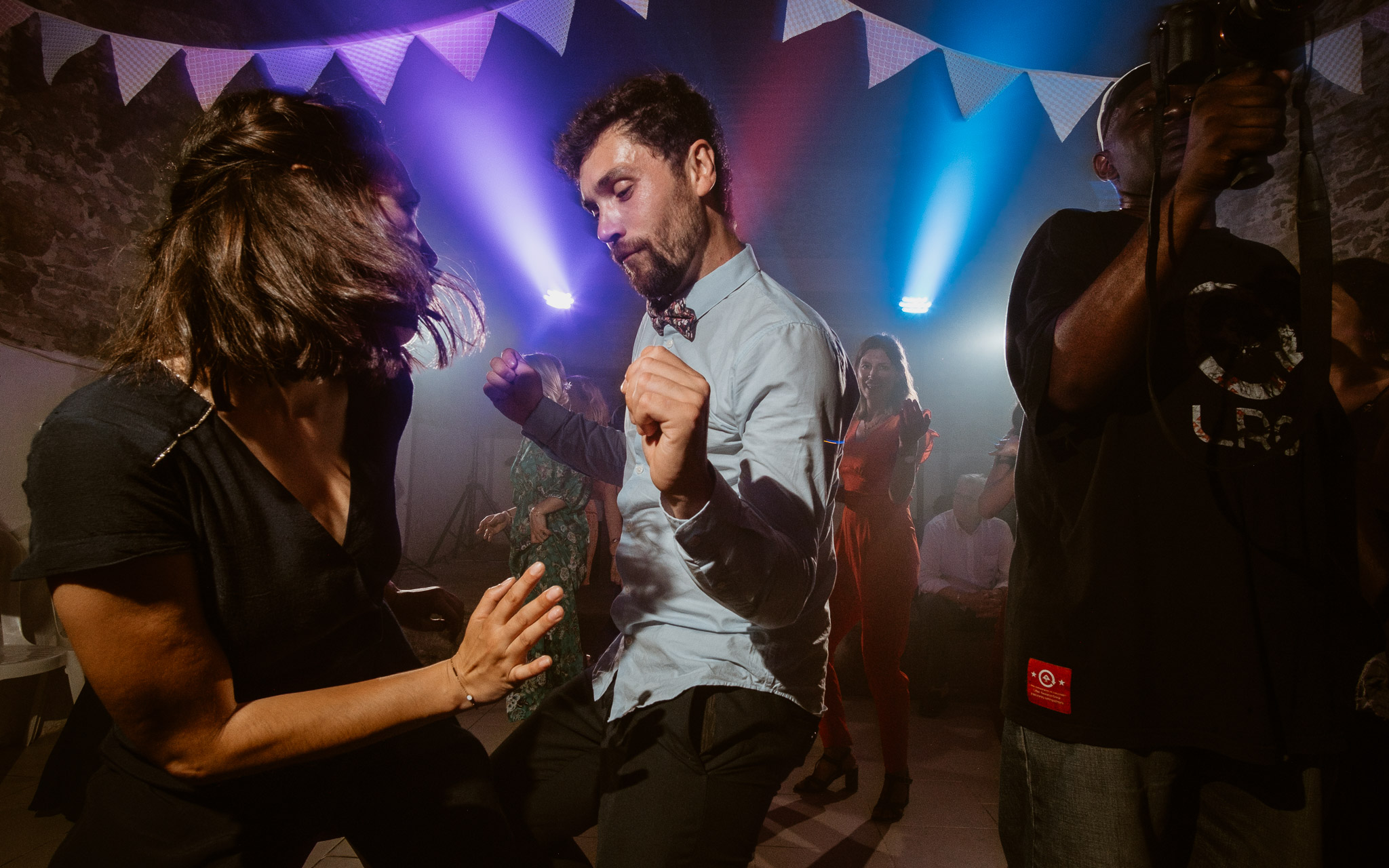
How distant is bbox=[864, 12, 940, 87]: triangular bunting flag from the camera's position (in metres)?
2.81

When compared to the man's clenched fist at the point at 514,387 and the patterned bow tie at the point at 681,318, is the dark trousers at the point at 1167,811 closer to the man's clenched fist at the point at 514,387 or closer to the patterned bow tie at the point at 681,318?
the patterned bow tie at the point at 681,318

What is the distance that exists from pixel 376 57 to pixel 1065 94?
383 cm

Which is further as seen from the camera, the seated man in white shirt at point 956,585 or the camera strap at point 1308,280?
the seated man in white shirt at point 956,585

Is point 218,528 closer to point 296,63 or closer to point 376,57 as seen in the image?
point 376,57

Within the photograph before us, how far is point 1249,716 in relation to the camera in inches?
37.7

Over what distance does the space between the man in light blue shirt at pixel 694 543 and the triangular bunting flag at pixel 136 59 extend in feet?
11.9

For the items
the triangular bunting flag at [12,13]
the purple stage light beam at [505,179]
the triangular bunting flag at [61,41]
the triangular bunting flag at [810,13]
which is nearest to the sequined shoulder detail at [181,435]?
the triangular bunting flag at [810,13]

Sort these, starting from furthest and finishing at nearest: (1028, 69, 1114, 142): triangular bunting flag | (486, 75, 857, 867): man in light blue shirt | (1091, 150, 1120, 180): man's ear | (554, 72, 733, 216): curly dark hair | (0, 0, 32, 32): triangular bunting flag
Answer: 1. (0, 0, 32, 32): triangular bunting flag
2. (1028, 69, 1114, 142): triangular bunting flag
3. (554, 72, 733, 216): curly dark hair
4. (1091, 150, 1120, 180): man's ear
5. (486, 75, 857, 867): man in light blue shirt

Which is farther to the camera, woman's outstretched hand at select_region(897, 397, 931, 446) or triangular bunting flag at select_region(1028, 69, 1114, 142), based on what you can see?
woman's outstretched hand at select_region(897, 397, 931, 446)

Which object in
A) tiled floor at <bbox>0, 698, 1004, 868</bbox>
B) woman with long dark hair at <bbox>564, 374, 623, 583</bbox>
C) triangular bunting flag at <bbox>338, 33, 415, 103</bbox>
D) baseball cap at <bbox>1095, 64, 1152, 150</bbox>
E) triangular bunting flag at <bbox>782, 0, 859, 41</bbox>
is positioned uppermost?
triangular bunting flag at <bbox>338, 33, 415, 103</bbox>

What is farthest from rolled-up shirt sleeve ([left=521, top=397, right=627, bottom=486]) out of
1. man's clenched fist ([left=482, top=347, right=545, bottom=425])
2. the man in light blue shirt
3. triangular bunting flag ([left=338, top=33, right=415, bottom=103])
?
triangular bunting flag ([left=338, top=33, right=415, bottom=103])

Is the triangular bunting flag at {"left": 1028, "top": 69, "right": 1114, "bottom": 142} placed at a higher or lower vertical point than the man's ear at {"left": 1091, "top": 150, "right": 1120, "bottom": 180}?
higher

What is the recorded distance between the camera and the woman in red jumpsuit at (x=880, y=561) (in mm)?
3043

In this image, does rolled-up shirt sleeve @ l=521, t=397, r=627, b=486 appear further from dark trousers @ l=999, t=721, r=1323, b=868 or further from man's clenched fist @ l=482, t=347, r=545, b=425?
dark trousers @ l=999, t=721, r=1323, b=868
